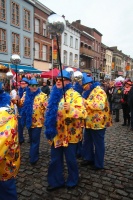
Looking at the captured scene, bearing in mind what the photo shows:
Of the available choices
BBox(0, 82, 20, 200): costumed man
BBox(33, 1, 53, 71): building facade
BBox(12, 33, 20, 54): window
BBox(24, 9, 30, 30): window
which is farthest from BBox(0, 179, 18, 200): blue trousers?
BBox(33, 1, 53, 71): building facade

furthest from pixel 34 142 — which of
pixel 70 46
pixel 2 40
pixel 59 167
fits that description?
pixel 70 46

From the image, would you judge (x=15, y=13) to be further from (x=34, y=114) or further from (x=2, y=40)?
(x=34, y=114)

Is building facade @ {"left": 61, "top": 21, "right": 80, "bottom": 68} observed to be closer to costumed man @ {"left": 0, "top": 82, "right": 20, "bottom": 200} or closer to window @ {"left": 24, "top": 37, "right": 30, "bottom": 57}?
window @ {"left": 24, "top": 37, "right": 30, "bottom": 57}

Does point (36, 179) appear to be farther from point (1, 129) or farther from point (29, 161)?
point (1, 129)

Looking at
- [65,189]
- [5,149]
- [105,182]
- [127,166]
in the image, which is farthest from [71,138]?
[127,166]

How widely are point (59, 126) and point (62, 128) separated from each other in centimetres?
6

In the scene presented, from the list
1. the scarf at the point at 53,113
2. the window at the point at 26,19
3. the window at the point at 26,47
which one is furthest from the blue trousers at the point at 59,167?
the window at the point at 26,19

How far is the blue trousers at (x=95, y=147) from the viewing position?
403 cm

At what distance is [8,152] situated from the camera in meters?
1.92

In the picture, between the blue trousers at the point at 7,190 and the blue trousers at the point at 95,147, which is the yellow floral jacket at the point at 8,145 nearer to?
the blue trousers at the point at 7,190

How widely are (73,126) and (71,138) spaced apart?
195 mm

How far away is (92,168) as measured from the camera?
4.19 metres

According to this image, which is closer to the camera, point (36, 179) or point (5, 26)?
point (36, 179)

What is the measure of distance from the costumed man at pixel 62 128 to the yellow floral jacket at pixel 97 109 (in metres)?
0.66
